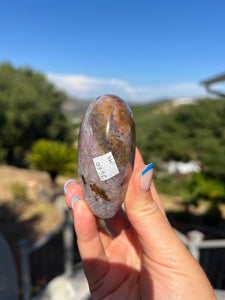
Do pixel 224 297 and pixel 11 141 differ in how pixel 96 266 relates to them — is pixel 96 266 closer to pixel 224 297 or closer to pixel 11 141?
pixel 224 297

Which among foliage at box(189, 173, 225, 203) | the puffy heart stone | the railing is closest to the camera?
the puffy heart stone

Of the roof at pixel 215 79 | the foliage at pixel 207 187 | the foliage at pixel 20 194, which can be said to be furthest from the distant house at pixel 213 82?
the foliage at pixel 20 194

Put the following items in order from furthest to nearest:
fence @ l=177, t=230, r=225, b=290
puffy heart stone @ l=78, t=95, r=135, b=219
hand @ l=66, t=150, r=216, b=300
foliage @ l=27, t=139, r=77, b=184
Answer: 1. foliage @ l=27, t=139, r=77, b=184
2. fence @ l=177, t=230, r=225, b=290
3. puffy heart stone @ l=78, t=95, r=135, b=219
4. hand @ l=66, t=150, r=216, b=300

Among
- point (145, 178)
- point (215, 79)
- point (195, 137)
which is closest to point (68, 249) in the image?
point (145, 178)

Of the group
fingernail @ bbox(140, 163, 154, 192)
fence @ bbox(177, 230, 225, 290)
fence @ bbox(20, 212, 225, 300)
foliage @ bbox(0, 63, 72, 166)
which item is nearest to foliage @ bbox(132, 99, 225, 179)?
fence @ bbox(177, 230, 225, 290)

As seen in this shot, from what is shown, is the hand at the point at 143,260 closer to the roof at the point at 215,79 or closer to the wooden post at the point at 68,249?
the wooden post at the point at 68,249

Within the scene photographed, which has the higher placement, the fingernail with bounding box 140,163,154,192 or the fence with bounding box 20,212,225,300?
the fingernail with bounding box 140,163,154,192

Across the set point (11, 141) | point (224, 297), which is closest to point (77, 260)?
point (224, 297)

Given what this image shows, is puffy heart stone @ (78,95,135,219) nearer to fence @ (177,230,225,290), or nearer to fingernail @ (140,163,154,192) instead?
fingernail @ (140,163,154,192)
